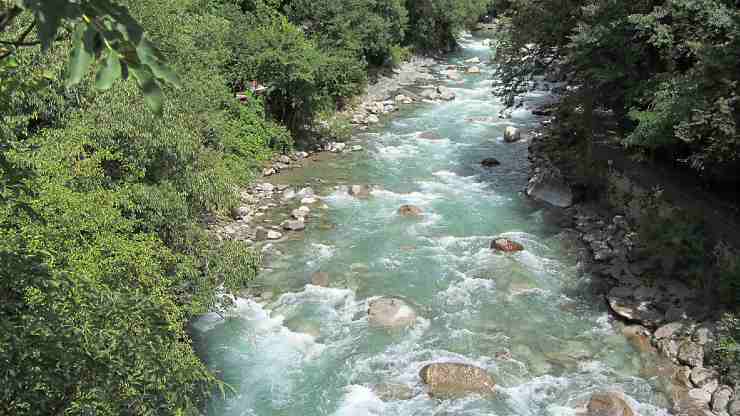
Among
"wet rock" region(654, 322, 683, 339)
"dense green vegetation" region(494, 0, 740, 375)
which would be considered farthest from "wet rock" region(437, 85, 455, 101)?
"wet rock" region(654, 322, 683, 339)

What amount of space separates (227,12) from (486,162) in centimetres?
1062

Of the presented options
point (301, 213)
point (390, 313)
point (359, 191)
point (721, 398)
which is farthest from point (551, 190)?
point (721, 398)

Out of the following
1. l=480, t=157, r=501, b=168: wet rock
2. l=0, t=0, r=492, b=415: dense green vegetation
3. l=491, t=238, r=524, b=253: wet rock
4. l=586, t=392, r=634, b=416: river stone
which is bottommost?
l=586, t=392, r=634, b=416: river stone

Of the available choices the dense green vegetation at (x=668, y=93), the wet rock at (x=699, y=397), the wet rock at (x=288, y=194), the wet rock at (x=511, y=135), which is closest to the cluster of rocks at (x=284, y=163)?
the wet rock at (x=288, y=194)

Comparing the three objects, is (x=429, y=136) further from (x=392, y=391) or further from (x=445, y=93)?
(x=392, y=391)

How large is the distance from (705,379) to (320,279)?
24.1ft

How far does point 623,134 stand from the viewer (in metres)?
16.2

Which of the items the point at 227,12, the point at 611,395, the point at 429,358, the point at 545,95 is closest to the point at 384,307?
the point at 429,358

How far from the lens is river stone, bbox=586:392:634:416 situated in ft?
29.9

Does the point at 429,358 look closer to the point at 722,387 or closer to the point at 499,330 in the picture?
the point at 499,330

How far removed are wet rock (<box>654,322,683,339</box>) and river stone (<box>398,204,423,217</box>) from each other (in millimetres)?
6786

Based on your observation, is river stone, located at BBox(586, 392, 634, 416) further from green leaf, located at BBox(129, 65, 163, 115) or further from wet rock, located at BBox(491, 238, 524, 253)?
green leaf, located at BBox(129, 65, 163, 115)

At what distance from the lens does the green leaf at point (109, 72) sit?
80.0 inches

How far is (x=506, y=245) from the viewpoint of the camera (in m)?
14.1
